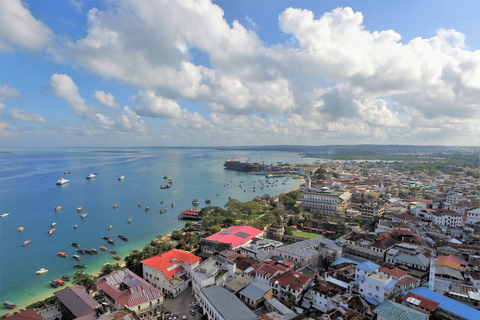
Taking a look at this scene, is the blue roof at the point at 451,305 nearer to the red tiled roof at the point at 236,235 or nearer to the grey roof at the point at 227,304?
the grey roof at the point at 227,304

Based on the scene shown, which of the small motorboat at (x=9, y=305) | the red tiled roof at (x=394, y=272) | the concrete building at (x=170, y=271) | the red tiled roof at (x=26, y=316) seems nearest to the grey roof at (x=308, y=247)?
the red tiled roof at (x=394, y=272)

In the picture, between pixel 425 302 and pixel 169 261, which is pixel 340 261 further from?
pixel 169 261

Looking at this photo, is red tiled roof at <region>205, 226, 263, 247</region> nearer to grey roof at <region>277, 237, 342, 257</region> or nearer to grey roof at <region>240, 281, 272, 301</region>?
grey roof at <region>277, 237, 342, 257</region>

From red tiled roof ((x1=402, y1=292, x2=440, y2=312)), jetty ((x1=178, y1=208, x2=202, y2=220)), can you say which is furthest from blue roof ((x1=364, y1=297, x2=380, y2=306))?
jetty ((x1=178, y1=208, x2=202, y2=220))

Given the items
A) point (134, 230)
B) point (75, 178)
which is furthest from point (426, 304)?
point (75, 178)

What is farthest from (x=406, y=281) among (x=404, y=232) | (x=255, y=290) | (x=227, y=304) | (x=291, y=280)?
(x=227, y=304)

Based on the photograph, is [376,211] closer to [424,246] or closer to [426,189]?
[424,246]

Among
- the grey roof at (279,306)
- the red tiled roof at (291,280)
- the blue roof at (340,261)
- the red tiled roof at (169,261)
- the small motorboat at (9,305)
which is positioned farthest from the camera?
the blue roof at (340,261)

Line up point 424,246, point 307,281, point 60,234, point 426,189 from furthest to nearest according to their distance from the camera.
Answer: point 426,189
point 60,234
point 424,246
point 307,281
